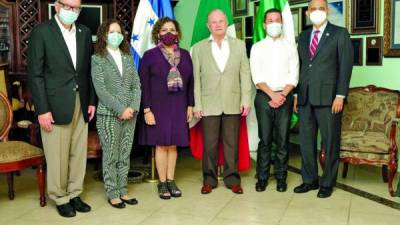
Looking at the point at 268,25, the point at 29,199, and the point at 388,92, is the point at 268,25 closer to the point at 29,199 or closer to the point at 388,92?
the point at 388,92

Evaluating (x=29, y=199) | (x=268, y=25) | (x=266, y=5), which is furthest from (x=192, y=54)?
(x=29, y=199)

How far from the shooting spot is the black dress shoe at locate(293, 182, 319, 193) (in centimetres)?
429

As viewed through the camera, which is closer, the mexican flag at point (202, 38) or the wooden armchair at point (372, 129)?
the wooden armchair at point (372, 129)

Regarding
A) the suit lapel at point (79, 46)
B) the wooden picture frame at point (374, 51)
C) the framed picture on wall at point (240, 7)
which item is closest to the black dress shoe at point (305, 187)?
the wooden picture frame at point (374, 51)

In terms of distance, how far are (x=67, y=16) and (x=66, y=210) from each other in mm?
1403

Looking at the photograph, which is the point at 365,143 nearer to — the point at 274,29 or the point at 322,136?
the point at 322,136

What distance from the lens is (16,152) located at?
12.6 ft

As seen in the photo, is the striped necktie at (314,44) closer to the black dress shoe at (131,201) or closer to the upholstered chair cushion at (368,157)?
the upholstered chair cushion at (368,157)

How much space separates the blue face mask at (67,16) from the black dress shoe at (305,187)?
89.9 inches

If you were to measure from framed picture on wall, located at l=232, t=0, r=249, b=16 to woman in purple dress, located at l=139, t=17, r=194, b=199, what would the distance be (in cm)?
286

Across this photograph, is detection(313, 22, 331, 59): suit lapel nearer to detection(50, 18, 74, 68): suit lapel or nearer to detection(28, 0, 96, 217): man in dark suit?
detection(28, 0, 96, 217): man in dark suit

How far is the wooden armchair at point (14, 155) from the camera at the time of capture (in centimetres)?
379

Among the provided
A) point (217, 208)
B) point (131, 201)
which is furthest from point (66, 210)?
point (217, 208)

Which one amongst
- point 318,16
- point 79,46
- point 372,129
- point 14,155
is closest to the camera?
point 79,46
